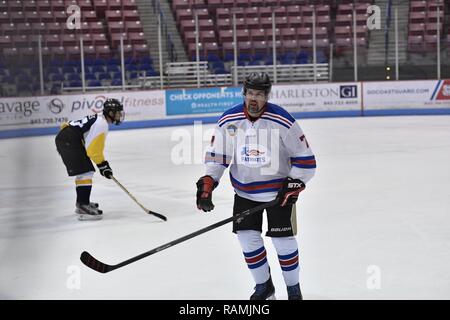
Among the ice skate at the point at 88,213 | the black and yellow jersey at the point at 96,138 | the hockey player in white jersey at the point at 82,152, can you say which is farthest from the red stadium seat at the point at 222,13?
the ice skate at the point at 88,213

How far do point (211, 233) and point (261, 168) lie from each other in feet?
5.85

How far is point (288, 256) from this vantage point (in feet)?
10.9

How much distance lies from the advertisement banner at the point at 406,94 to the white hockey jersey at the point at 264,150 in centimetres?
1272

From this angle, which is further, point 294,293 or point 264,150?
point 294,293

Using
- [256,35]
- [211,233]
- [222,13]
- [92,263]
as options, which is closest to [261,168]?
[92,263]

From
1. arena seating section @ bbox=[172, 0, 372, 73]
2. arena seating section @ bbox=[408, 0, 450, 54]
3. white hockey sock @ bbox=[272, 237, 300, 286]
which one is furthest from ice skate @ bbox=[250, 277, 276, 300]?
arena seating section @ bbox=[408, 0, 450, 54]

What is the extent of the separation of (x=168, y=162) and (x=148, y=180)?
1.43m

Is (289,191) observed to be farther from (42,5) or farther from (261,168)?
(42,5)

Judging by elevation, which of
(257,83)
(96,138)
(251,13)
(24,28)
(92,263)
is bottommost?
(92,263)

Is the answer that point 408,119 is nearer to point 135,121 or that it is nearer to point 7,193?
point 135,121

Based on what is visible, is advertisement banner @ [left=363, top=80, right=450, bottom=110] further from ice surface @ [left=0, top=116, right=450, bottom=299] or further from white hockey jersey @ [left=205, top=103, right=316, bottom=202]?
white hockey jersey @ [left=205, top=103, right=316, bottom=202]

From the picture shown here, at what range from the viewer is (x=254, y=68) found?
1588 cm

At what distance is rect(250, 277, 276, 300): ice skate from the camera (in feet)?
11.1
